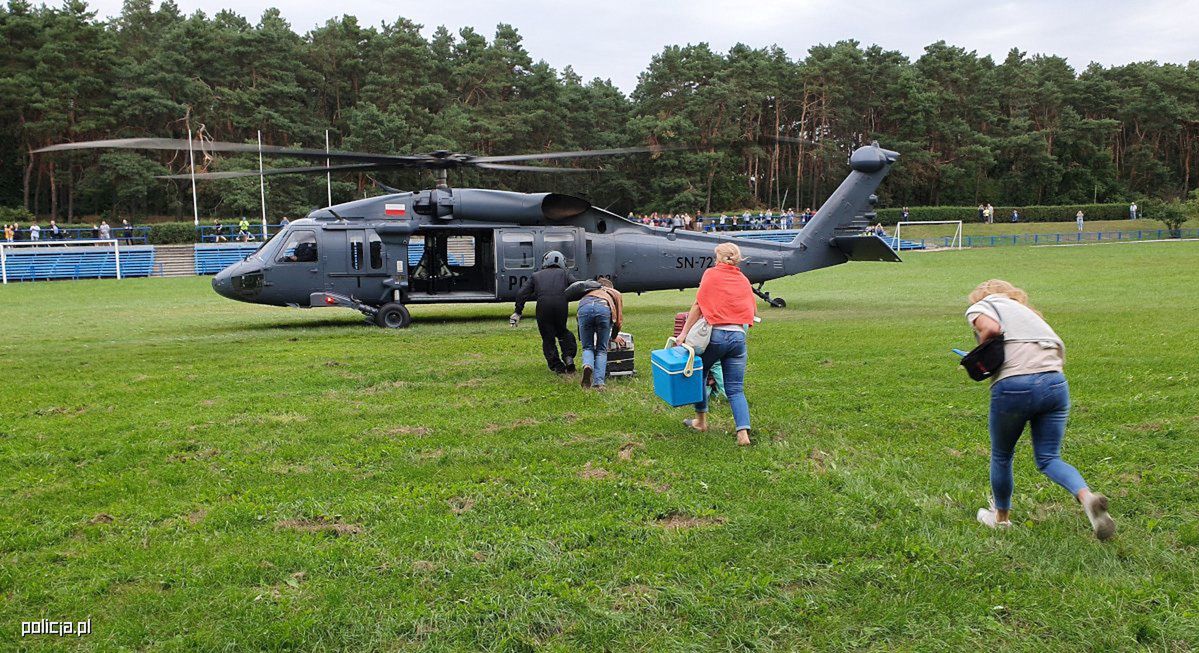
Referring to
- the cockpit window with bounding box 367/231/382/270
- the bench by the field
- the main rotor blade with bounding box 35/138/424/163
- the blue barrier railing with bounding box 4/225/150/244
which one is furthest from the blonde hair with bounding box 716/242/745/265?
the blue barrier railing with bounding box 4/225/150/244

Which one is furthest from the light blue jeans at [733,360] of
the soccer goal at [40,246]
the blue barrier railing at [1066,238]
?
the blue barrier railing at [1066,238]

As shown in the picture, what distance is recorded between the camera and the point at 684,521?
5414 millimetres

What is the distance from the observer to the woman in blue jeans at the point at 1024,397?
488cm

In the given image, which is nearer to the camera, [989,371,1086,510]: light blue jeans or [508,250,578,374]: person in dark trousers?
[989,371,1086,510]: light blue jeans

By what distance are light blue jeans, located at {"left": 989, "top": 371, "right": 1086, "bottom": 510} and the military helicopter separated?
11.5 metres

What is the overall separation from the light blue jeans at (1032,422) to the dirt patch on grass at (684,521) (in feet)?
5.53

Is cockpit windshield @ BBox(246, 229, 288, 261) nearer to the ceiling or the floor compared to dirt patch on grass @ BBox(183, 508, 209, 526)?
nearer to the ceiling

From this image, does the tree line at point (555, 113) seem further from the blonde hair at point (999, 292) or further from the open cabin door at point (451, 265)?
the blonde hair at point (999, 292)

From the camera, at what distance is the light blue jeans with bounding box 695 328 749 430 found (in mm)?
7230

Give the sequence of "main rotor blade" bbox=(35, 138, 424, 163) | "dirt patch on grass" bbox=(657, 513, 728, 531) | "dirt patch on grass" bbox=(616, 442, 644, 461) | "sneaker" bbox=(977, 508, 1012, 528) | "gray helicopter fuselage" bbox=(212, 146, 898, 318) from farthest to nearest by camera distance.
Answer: "gray helicopter fuselage" bbox=(212, 146, 898, 318) < "main rotor blade" bbox=(35, 138, 424, 163) < "dirt patch on grass" bbox=(616, 442, 644, 461) < "dirt patch on grass" bbox=(657, 513, 728, 531) < "sneaker" bbox=(977, 508, 1012, 528)

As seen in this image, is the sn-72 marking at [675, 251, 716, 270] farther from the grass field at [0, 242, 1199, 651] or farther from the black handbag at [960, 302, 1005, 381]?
the black handbag at [960, 302, 1005, 381]

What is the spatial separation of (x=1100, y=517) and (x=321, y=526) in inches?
182

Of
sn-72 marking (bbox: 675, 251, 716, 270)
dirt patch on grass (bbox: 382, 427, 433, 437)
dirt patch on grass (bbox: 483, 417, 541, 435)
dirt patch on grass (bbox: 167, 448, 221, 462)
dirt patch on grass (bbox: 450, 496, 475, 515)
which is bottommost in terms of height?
dirt patch on grass (bbox: 450, 496, 475, 515)

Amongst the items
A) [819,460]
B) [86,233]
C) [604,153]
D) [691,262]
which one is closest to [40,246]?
[86,233]
